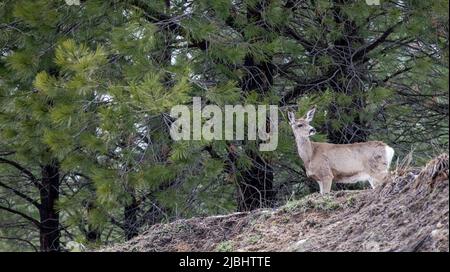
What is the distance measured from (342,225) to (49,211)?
9483 mm

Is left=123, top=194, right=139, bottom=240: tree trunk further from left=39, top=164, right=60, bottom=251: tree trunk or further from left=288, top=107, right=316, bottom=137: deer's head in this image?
left=288, top=107, right=316, bottom=137: deer's head


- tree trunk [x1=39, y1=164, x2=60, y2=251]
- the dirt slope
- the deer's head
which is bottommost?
tree trunk [x1=39, y1=164, x2=60, y2=251]

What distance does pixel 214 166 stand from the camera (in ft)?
39.3

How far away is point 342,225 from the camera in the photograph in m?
7.50

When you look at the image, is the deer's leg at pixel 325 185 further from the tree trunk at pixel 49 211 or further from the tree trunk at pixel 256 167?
the tree trunk at pixel 49 211

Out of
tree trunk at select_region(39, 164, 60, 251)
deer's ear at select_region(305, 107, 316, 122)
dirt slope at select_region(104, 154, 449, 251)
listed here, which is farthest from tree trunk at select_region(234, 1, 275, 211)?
dirt slope at select_region(104, 154, 449, 251)

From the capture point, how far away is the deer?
11.4 metres

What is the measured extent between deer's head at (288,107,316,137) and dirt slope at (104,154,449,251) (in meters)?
2.90

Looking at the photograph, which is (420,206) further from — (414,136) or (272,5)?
(414,136)

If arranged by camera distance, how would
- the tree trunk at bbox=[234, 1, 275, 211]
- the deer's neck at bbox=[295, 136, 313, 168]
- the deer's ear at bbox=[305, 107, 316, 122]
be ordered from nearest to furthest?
the deer's ear at bbox=[305, 107, 316, 122]
the deer's neck at bbox=[295, 136, 313, 168]
the tree trunk at bbox=[234, 1, 275, 211]

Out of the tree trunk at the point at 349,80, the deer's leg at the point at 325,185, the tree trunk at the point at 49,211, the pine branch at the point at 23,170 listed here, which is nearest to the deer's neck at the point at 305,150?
the deer's leg at the point at 325,185

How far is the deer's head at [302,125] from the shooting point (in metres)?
11.5

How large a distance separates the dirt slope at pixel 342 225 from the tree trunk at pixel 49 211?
22.9 feet

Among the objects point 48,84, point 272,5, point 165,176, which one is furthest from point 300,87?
point 48,84
